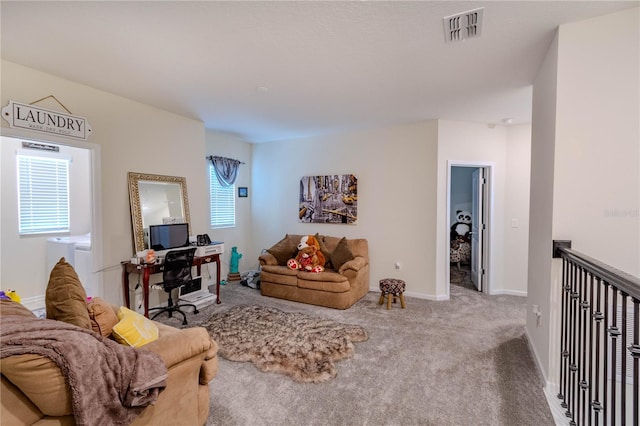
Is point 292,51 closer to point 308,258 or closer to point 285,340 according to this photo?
point 285,340

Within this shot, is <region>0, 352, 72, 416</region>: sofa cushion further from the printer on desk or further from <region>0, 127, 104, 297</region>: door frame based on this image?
the printer on desk

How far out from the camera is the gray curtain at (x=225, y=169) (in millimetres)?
5184

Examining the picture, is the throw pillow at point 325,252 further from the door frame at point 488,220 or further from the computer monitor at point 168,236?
the computer monitor at point 168,236

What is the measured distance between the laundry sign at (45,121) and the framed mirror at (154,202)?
2.29ft

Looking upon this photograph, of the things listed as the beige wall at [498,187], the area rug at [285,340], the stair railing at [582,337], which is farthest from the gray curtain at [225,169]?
the stair railing at [582,337]

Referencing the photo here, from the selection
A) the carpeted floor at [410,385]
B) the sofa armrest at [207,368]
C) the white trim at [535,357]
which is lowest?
the carpeted floor at [410,385]

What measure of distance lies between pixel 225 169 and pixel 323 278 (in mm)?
2765

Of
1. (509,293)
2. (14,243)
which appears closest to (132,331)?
(14,243)

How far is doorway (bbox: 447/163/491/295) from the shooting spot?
185 inches

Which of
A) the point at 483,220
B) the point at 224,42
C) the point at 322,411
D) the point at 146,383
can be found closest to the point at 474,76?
the point at 224,42

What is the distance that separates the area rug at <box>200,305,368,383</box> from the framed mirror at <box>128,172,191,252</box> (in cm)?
145

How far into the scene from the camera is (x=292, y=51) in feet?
7.82

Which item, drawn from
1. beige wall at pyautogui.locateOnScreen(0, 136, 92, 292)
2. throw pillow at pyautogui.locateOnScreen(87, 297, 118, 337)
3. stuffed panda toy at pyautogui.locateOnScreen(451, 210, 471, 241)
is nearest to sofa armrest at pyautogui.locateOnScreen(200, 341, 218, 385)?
throw pillow at pyautogui.locateOnScreen(87, 297, 118, 337)

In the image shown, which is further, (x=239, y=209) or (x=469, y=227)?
(x=469, y=227)
